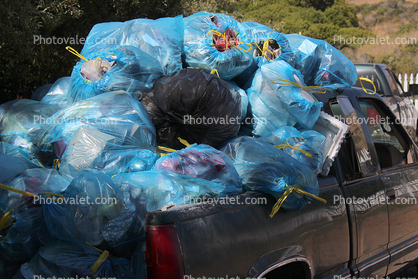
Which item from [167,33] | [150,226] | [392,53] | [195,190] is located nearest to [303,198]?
[195,190]

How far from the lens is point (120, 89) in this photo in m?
3.01

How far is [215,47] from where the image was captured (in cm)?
332

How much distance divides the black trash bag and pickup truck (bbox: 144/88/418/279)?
76 cm

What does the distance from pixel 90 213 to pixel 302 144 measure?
5.62ft

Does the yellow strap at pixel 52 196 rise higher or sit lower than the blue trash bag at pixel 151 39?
lower

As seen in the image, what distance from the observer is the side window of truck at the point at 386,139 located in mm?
3850

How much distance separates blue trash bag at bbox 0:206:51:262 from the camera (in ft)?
6.61

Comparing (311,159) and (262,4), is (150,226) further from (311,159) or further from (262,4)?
(262,4)

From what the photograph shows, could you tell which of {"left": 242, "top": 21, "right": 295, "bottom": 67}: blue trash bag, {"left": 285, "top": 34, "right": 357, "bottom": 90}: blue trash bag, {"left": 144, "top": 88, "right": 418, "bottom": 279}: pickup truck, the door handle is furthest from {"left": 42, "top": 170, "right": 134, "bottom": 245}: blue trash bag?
{"left": 285, "top": 34, "right": 357, "bottom": 90}: blue trash bag

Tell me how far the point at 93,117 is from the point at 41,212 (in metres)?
0.79

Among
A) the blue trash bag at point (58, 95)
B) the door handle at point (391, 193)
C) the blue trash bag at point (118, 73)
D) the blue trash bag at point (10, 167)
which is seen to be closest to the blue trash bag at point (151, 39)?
the blue trash bag at point (118, 73)

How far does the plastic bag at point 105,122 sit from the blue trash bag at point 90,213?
2.06ft

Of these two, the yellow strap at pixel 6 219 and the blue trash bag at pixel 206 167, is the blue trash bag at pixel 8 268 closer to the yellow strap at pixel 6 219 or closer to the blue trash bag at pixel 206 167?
the yellow strap at pixel 6 219

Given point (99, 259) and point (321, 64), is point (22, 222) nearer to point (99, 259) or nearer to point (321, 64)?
point (99, 259)
